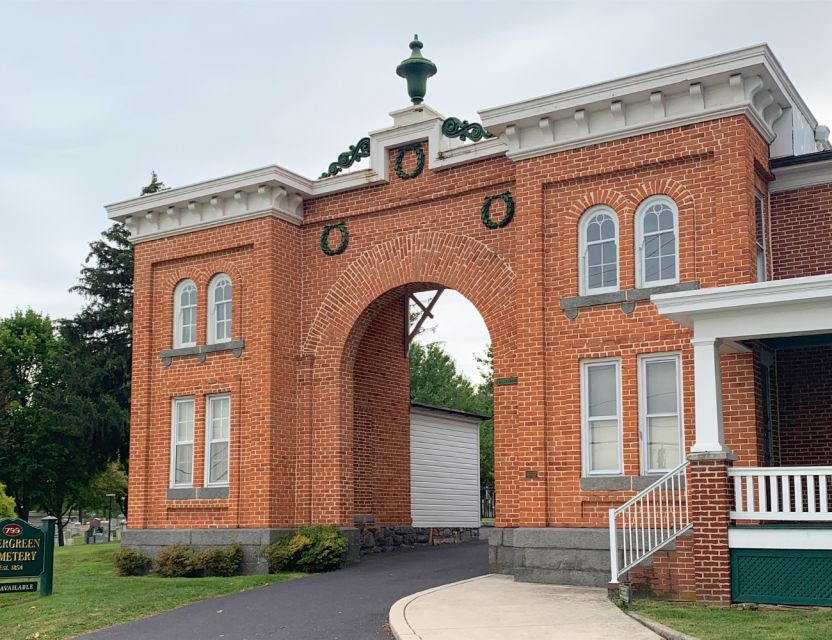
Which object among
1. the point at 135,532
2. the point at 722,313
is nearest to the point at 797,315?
the point at 722,313

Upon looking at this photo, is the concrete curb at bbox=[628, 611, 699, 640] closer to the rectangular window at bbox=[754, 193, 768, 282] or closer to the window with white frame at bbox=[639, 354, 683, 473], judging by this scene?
the window with white frame at bbox=[639, 354, 683, 473]

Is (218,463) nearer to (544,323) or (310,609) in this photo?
(310,609)

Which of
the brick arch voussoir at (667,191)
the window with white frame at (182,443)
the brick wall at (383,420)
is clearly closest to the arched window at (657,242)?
the brick arch voussoir at (667,191)

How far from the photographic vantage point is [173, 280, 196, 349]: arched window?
2188cm

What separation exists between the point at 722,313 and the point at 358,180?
8.68m

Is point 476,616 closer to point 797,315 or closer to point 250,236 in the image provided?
point 797,315

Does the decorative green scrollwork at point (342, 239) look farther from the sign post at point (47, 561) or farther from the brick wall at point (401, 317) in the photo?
the sign post at point (47, 561)

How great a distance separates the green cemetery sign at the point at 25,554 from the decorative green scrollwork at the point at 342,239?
7200 millimetres

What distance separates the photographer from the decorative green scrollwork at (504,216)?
18312 millimetres

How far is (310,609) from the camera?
47.9ft

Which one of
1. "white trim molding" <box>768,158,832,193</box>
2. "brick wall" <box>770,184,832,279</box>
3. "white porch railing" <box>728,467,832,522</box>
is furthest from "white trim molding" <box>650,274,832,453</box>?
"white trim molding" <box>768,158,832,193</box>

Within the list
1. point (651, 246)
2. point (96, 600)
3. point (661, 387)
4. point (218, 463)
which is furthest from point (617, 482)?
point (218, 463)

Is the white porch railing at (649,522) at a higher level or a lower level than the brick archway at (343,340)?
lower

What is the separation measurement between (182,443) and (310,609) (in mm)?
7828
